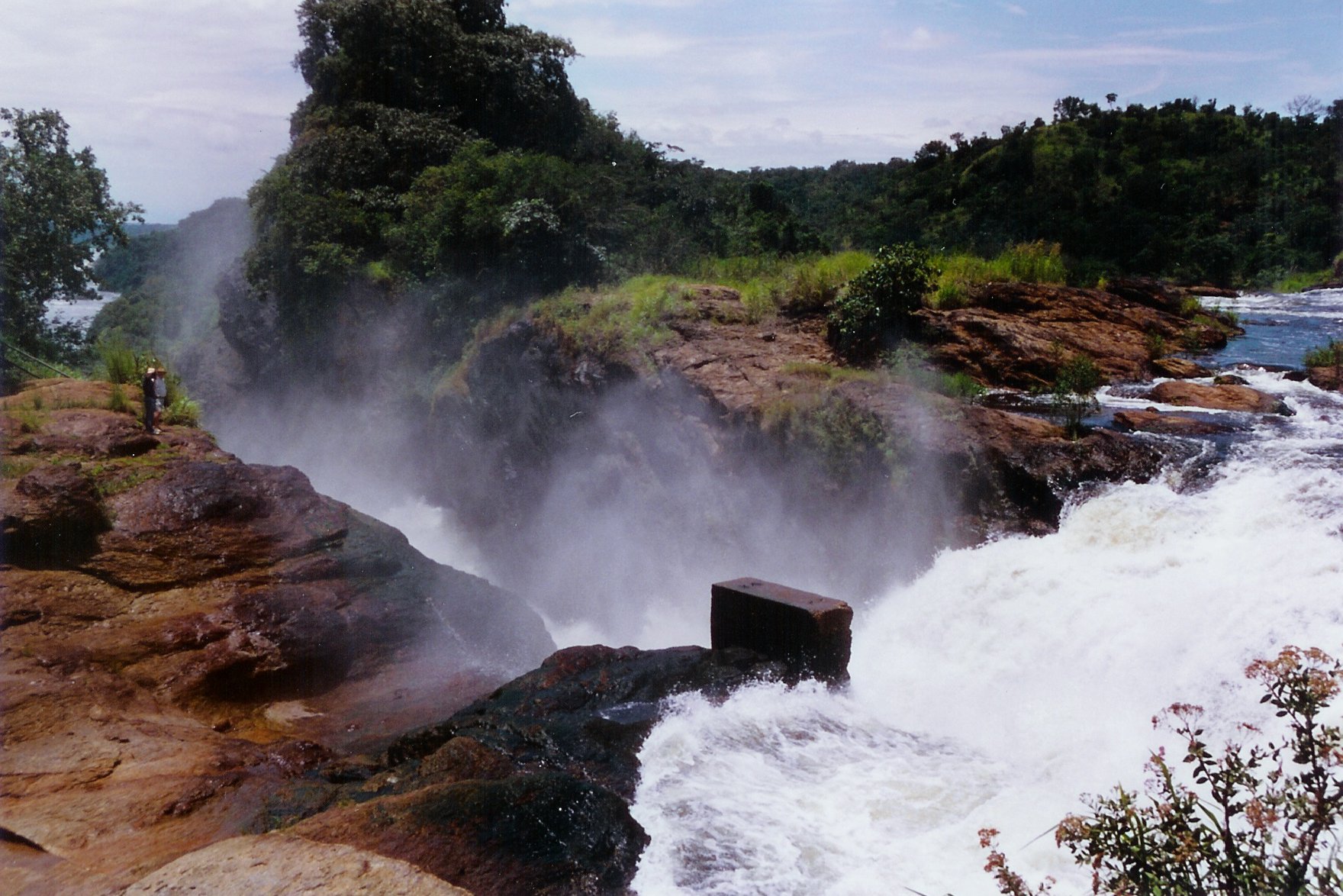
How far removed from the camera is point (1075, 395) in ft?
33.2

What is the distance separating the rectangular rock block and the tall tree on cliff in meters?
13.6

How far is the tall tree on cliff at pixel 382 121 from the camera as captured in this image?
744 inches

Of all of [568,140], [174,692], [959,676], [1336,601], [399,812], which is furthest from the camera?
[568,140]

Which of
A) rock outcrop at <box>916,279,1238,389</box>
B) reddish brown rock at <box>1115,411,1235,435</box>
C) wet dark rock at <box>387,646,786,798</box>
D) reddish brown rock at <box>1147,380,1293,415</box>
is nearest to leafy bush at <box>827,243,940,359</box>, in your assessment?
rock outcrop at <box>916,279,1238,389</box>

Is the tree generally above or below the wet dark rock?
above

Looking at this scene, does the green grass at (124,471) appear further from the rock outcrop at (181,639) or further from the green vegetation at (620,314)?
the green vegetation at (620,314)

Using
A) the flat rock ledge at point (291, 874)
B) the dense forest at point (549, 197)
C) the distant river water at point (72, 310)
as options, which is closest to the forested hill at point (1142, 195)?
the dense forest at point (549, 197)

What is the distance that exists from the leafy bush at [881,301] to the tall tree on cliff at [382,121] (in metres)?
10.2

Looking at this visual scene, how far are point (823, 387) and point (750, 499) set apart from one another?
5.52ft

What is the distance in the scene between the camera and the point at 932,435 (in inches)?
392

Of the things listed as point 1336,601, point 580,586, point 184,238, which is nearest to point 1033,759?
point 1336,601

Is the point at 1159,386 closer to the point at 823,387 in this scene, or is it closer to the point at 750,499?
the point at 823,387

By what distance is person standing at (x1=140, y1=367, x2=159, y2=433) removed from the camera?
32.4 ft

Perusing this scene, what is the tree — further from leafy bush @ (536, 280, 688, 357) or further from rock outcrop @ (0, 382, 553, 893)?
leafy bush @ (536, 280, 688, 357)
